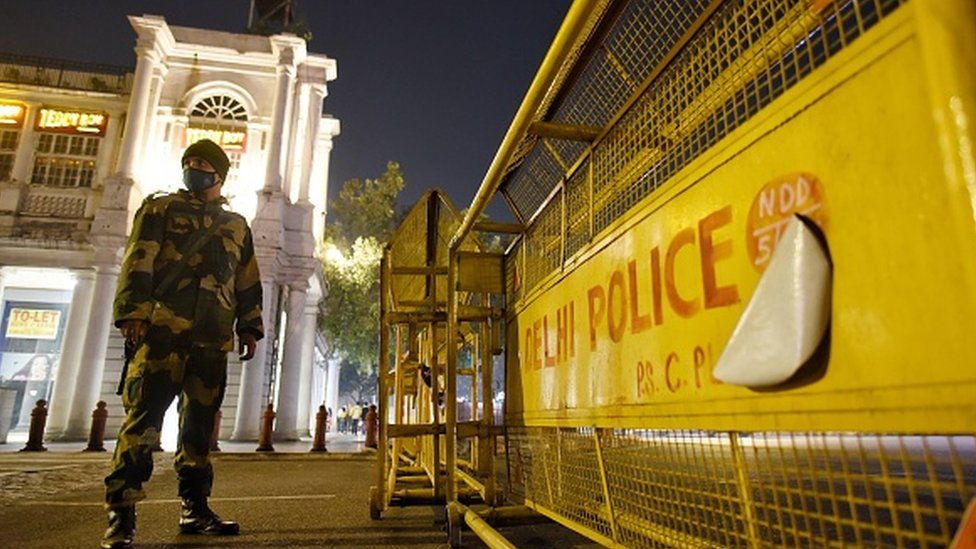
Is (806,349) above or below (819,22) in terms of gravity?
below

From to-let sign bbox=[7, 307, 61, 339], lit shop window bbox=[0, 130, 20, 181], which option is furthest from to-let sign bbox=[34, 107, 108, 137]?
to-let sign bbox=[7, 307, 61, 339]

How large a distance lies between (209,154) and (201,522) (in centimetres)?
227

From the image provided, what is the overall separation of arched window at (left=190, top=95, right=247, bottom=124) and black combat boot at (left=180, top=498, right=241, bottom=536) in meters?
15.3

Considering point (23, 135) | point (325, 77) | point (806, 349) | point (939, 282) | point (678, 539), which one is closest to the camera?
point (939, 282)

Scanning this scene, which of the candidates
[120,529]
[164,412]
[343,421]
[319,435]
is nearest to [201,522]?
[120,529]

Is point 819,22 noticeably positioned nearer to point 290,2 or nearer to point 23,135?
point 23,135

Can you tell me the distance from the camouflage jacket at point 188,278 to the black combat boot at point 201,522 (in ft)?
3.03

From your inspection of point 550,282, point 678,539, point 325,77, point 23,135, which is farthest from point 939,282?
point 23,135

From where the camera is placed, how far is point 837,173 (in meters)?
0.90

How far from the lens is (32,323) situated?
1736cm

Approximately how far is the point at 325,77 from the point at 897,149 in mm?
18576

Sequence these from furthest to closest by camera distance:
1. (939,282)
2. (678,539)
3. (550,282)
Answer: (550,282) < (678,539) < (939,282)

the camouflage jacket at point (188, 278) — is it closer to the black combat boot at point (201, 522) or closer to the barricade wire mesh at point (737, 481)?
the black combat boot at point (201, 522)

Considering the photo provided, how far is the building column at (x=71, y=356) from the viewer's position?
12828 mm
